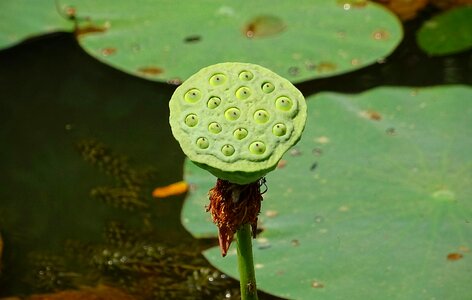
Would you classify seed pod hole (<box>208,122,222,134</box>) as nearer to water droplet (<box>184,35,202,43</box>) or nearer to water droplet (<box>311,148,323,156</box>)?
water droplet (<box>311,148,323,156</box>)

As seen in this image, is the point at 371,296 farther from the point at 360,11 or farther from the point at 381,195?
the point at 360,11

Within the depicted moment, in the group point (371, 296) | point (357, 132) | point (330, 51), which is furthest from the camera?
point (330, 51)

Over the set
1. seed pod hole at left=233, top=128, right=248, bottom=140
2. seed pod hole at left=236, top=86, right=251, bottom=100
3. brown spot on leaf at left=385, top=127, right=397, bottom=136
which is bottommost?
seed pod hole at left=233, top=128, right=248, bottom=140

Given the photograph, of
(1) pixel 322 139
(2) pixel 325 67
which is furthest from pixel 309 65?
(1) pixel 322 139

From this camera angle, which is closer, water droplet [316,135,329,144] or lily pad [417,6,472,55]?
water droplet [316,135,329,144]

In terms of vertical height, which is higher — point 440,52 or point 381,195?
point 440,52

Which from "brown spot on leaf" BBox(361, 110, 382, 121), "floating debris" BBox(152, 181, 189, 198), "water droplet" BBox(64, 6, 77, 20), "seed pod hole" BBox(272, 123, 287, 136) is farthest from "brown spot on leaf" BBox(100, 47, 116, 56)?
"seed pod hole" BBox(272, 123, 287, 136)

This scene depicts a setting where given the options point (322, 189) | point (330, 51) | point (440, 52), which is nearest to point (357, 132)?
point (322, 189)

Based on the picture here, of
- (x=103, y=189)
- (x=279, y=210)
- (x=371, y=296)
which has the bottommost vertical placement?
(x=371, y=296)
